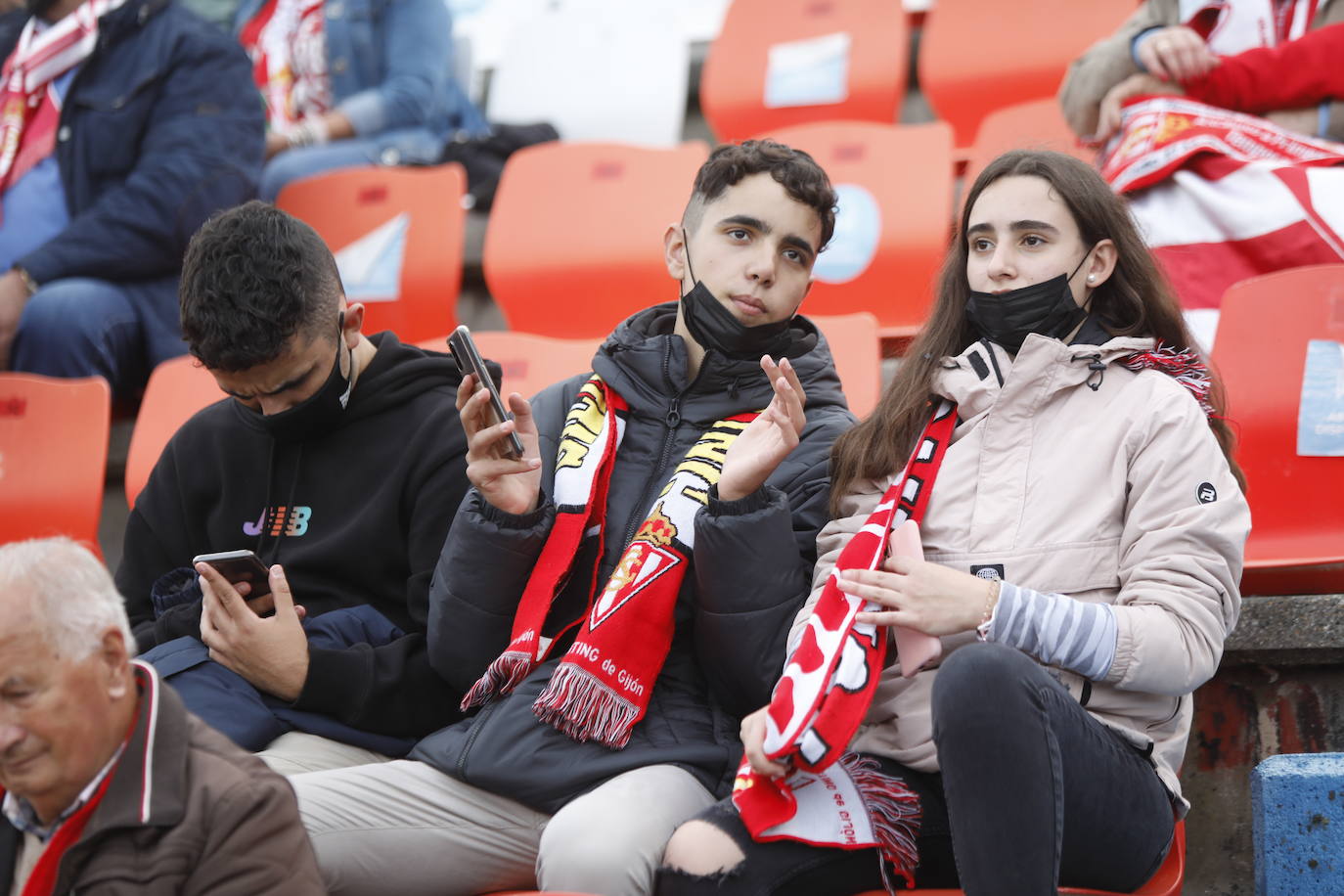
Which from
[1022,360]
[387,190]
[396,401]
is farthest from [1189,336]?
[387,190]

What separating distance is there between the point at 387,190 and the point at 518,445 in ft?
7.59

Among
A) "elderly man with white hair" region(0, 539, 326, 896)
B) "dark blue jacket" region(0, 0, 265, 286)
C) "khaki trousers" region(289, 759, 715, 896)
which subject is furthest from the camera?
"dark blue jacket" region(0, 0, 265, 286)

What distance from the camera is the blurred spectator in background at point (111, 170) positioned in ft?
12.4

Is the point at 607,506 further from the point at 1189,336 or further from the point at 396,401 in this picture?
the point at 1189,336

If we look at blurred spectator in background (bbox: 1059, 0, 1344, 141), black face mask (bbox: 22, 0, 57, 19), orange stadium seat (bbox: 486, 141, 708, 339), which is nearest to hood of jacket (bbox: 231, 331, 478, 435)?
orange stadium seat (bbox: 486, 141, 708, 339)

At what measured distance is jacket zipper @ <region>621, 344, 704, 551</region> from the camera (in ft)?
7.52

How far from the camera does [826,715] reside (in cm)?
182

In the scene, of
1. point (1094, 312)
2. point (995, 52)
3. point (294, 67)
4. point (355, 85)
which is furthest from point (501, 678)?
point (294, 67)

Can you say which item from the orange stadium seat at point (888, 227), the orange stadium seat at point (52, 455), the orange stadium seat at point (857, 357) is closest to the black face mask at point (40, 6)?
the orange stadium seat at point (52, 455)

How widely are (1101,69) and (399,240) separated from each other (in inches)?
78.6

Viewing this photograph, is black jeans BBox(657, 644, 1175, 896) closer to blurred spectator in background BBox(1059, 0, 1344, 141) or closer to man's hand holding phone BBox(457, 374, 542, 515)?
man's hand holding phone BBox(457, 374, 542, 515)

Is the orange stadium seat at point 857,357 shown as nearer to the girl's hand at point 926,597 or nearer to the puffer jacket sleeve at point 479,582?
the puffer jacket sleeve at point 479,582

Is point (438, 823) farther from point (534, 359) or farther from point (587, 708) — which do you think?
point (534, 359)

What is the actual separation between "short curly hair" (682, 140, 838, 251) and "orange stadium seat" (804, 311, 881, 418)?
52cm
